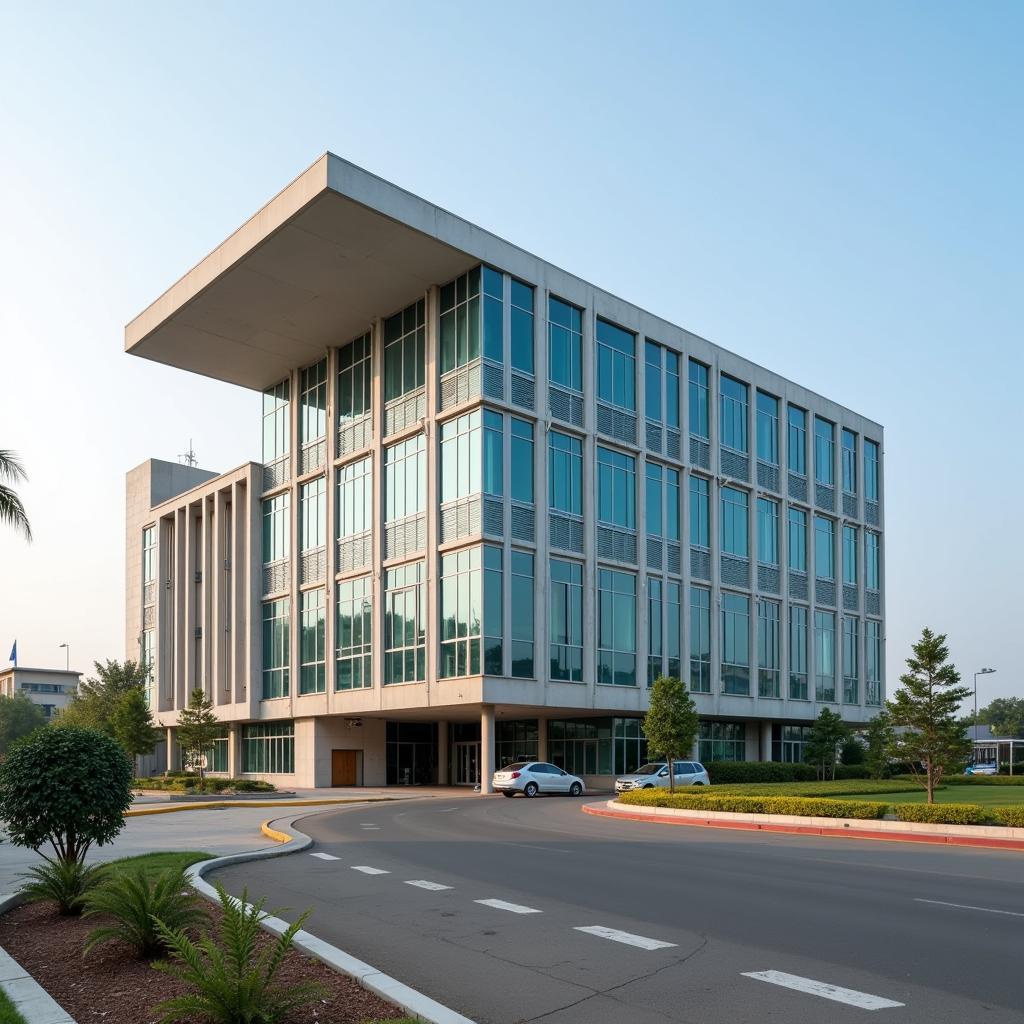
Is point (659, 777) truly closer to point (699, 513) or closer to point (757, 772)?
point (757, 772)

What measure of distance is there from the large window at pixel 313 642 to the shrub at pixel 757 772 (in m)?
17.9

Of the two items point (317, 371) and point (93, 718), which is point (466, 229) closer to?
point (317, 371)

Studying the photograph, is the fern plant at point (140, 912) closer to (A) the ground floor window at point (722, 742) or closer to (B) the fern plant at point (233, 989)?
(B) the fern plant at point (233, 989)

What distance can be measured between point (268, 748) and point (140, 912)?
5003 cm

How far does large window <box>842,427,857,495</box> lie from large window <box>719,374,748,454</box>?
34.6 ft

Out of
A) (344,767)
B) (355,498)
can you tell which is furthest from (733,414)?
(344,767)

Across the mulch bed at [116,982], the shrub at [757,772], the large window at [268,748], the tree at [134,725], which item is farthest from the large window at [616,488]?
the mulch bed at [116,982]

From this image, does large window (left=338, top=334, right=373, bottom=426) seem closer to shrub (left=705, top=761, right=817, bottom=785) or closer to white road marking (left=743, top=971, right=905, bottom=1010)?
shrub (left=705, top=761, right=817, bottom=785)

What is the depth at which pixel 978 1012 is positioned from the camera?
7.78 m

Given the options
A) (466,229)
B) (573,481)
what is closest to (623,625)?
(573,481)

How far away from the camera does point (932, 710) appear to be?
31.2m

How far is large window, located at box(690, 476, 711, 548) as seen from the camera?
52844mm

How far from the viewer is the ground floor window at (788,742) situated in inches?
2370

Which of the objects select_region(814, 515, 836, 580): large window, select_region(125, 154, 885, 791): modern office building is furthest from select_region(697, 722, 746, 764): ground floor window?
select_region(814, 515, 836, 580): large window
